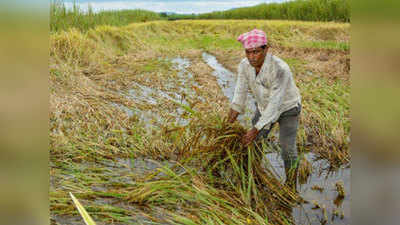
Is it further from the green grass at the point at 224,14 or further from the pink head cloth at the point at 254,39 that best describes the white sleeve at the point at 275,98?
the green grass at the point at 224,14

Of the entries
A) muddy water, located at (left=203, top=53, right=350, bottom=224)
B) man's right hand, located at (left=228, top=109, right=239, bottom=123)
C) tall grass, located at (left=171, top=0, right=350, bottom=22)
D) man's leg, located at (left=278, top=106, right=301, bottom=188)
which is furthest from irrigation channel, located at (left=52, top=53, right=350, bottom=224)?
tall grass, located at (left=171, top=0, right=350, bottom=22)

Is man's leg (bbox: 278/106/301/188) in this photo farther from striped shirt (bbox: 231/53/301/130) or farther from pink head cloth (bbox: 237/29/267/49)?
pink head cloth (bbox: 237/29/267/49)

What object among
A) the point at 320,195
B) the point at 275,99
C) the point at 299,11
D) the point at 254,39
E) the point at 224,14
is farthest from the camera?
the point at 224,14

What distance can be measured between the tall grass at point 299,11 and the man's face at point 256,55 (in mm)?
1927

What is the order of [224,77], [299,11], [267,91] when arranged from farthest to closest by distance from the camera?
[224,77] → [299,11] → [267,91]

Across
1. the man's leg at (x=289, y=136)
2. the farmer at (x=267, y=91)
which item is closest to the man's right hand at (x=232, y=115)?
the farmer at (x=267, y=91)

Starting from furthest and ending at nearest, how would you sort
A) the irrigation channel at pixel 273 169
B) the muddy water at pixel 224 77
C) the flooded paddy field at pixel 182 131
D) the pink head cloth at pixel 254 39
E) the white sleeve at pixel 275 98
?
the muddy water at pixel 224 77 → the irrigation channel at pixel 273 169 → the flooded paddy field at pixel 182 131 → the white sleeve at pixel 275 98 → the pink head cloth at pixel 254 39

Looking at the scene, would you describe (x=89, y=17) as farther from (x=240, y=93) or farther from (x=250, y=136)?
(x=250, y=136)

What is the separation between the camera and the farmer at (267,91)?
5.61ft

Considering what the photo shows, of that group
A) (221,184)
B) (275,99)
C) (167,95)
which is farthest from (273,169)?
(167,95)

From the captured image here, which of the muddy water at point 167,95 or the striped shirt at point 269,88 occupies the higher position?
the striped shirt at point 269,88

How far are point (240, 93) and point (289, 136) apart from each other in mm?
403

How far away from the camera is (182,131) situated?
2.10 meters
